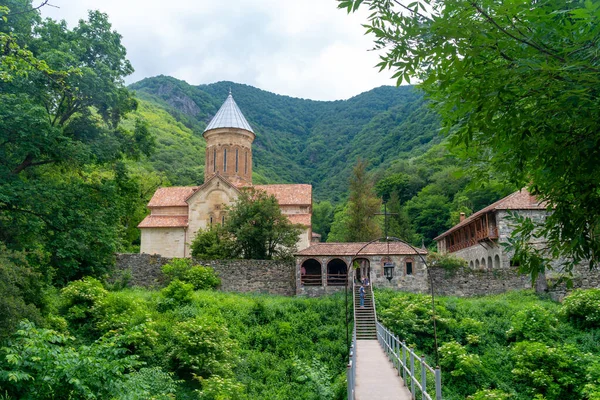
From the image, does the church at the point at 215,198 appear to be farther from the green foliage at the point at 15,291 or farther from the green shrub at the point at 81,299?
the green foliage at the point at 15,291

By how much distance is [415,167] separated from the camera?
6456cm

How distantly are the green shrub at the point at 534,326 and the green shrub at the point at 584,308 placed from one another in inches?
A: 31.2

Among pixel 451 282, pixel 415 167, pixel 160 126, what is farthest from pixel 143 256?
pixel 160 126

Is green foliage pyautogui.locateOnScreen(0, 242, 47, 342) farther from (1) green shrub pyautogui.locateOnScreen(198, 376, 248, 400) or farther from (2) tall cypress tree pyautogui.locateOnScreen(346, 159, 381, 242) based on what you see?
(2) tall cypress tree pyautogui.locateOnScreen(346, 159, 381, 242)

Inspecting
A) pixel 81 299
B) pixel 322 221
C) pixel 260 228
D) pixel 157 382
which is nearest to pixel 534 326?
pixel 157 382

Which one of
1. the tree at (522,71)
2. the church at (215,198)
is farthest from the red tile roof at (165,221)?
the tree at (522,71)

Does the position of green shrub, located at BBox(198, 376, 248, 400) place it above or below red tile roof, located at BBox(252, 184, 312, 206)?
below

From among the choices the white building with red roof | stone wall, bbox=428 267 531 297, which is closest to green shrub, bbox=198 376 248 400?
stone wall, bbox=428 267 531 297

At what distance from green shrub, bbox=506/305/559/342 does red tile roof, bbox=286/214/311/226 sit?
593 inches

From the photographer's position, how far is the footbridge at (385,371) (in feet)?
25.7

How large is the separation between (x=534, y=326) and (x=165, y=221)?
22448mm

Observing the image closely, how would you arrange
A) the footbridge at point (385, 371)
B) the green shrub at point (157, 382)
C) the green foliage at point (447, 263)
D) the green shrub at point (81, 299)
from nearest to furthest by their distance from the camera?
the footbridge at point (385, 371) < the green shrub at point (157, 382) < the green shrub at point (81, 299) < the green foliage at point (447, 263)

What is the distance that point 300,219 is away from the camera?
31672 millimetres

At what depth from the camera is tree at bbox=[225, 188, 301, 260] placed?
83.6 feet
